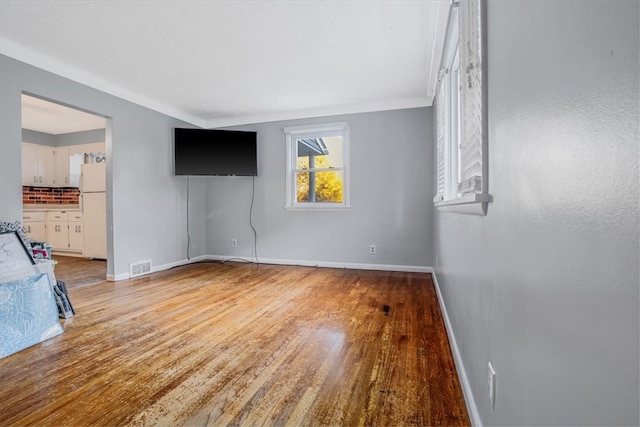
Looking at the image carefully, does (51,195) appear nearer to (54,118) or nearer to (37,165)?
(37,165)

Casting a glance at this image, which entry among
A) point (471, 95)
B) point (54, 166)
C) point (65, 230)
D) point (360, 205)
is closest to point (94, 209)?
point (65, 230)

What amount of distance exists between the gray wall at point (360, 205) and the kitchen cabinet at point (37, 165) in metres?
3.84

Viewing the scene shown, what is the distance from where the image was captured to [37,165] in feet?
20.0

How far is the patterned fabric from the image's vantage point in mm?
1969

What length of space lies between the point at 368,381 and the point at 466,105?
1.50m

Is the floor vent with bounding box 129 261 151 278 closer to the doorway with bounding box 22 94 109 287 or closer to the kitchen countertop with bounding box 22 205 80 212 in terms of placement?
the doorway with bounding box 22 94 109 287

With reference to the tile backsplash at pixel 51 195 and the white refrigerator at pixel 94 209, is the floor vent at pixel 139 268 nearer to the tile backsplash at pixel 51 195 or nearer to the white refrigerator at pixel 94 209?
the white refrigerator at pixel 94 209

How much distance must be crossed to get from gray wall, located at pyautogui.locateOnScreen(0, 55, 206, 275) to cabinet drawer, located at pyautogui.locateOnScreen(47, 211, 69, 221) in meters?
2.70

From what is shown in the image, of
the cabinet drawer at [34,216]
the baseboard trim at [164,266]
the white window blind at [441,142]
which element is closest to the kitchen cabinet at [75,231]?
the cabinet drawer at [34,216]

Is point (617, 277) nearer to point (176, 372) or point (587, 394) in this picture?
point (587, 394)

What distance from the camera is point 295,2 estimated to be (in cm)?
223

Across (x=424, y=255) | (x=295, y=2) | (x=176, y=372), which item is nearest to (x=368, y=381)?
(x=176, y=372)

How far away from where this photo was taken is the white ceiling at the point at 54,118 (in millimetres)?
4488

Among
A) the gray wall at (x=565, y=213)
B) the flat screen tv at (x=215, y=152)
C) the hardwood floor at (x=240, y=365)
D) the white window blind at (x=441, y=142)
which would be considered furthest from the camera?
the flat screen tv at (x=215, y=152)
